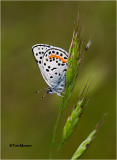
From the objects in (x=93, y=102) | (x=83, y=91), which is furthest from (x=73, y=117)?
(x=93, y=102)

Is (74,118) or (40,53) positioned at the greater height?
(40,53)

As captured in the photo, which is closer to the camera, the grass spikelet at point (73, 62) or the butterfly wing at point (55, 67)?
the grass spikelet at point (73, 62)

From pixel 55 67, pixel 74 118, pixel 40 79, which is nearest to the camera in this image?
pixel 74 118

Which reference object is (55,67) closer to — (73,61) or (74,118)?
(73,61)

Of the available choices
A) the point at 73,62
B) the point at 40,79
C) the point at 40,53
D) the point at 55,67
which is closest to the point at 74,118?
the point at 73,62

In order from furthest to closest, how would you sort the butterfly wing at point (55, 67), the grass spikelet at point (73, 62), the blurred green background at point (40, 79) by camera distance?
1. the blurred green background at point (40, 79)
2. the butterfly wing at point (55, 67)
3. the grass spikelet at point (73, 62)

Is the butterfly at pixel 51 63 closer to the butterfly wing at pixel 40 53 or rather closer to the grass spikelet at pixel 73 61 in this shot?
the butterfly wing at pixel 40 53

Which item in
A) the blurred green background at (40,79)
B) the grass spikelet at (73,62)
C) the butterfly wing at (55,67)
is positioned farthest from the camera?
the blurred green background at (40,79)

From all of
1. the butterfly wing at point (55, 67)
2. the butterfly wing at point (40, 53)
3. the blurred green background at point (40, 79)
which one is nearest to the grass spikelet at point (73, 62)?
the butterfly wing at point (55, 67)
